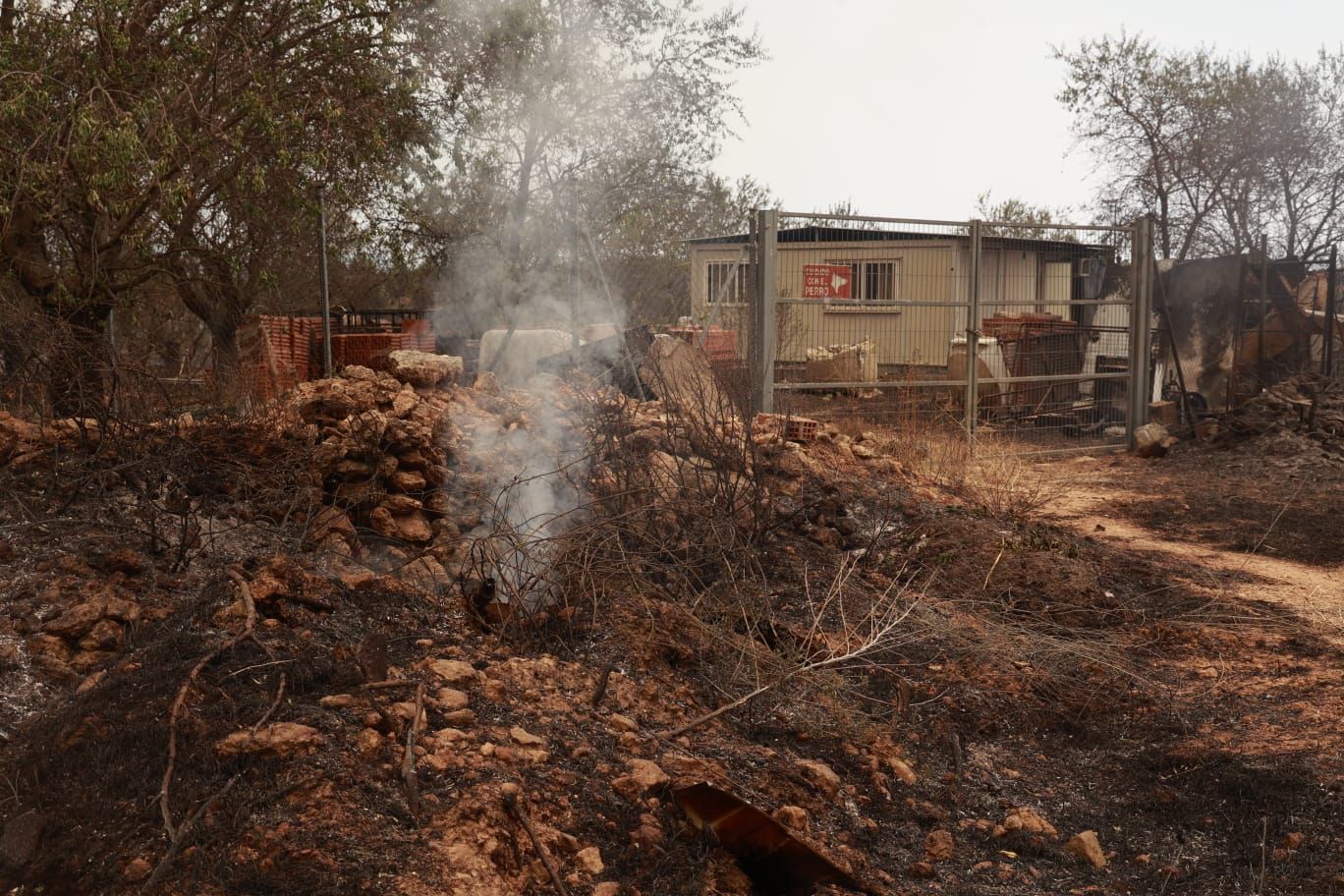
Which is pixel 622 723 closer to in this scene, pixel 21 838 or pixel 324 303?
pixel 21 838

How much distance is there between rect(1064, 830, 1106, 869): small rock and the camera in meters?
3.75

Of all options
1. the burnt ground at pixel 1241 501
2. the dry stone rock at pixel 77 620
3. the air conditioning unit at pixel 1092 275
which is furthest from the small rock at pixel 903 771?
the air conditioning unit at pixel 1092 275

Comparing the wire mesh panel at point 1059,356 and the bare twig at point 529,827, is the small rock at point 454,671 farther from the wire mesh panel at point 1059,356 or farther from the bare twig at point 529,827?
the wire mesh panel at point 1059,356

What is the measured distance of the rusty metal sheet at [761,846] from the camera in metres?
3.42

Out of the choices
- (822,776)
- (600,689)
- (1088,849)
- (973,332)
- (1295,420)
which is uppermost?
(973,332)

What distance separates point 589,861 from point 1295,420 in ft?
39.1

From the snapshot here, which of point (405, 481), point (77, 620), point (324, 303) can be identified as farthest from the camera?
point (324, 303)

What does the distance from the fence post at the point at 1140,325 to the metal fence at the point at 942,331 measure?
2cm

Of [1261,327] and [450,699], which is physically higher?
[1261,327]

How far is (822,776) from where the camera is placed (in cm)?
403

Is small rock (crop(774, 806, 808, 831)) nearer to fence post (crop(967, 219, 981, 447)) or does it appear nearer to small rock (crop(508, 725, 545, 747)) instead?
small rock (crop(508, 725, 545, 747))

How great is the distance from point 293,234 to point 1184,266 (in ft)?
36.1

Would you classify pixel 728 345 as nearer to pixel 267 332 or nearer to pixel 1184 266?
pixel 267 332

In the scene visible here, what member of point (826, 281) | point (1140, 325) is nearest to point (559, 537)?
point (826, 281)
